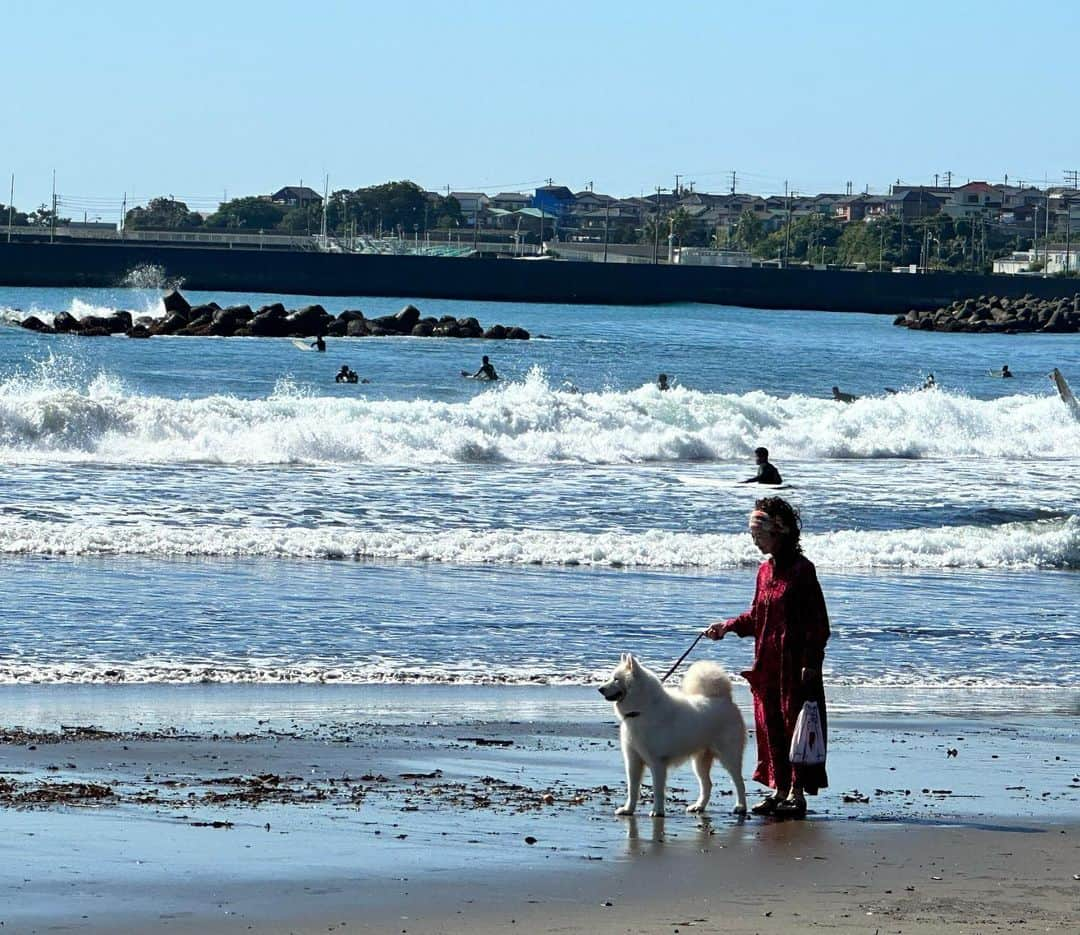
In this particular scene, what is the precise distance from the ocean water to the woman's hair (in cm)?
399

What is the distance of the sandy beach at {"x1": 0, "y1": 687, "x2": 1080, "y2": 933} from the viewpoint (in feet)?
20.1

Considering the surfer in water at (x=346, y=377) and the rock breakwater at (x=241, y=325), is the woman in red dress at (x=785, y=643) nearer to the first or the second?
the surfer in water at (x=346, y=377)

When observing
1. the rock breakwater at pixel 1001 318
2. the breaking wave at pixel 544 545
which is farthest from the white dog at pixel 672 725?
the rock breakwater at pixel 1001 318

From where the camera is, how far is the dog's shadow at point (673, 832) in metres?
7.29

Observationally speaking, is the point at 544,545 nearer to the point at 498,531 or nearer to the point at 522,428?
the point at 498,531

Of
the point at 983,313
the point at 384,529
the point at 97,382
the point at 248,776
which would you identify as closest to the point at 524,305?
the point at 983,313

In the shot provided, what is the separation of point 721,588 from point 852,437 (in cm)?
1860

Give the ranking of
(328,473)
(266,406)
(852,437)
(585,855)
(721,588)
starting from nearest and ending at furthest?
(585,855) → (721,588) → (328,473) → (266,406) → (852,437)

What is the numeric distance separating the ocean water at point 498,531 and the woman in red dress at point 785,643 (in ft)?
12.3

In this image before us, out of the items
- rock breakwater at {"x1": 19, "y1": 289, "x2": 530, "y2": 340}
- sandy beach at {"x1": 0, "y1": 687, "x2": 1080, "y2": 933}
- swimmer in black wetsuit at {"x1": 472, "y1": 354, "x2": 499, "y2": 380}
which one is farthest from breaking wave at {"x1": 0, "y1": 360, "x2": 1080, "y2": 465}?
rock breakwater at {"x1": 19, "y1": 289, "x2": 530, "y2": 340}

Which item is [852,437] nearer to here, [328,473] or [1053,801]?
[328,473]

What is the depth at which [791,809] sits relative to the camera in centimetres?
796

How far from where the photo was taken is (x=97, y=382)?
4056 centimetres

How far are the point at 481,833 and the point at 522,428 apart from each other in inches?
985
